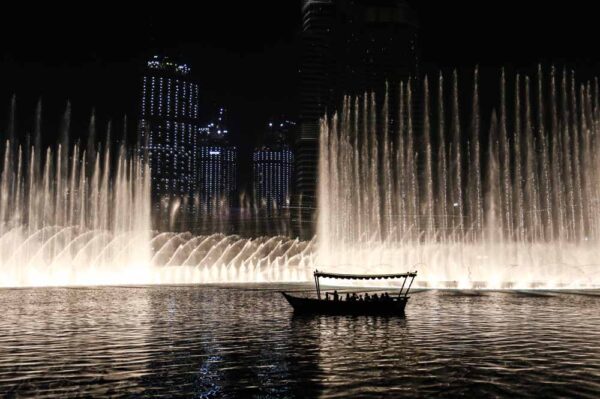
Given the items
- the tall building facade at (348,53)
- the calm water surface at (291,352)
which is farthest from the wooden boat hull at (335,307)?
the tall building facade at (348,53)

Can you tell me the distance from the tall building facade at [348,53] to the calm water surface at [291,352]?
502 ft

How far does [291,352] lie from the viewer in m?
19.1

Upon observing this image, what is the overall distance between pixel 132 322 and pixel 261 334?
6.61 meters

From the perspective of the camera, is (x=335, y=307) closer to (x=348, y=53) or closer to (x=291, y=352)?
(x=291, y=352)

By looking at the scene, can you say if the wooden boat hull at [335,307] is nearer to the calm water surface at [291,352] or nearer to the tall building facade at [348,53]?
the calm water surface at [291,352]

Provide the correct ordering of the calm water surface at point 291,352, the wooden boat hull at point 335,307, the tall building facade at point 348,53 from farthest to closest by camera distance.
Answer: the tall building facade at point 348,53 → the wooden boat hull at point 335,307 → the calm water surface at point 291,352

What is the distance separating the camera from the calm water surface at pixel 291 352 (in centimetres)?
1424

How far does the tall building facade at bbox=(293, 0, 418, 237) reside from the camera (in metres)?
181

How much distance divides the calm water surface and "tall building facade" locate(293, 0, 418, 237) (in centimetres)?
15303

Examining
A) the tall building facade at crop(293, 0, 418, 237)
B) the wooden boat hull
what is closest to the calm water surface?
the wooden boat hull

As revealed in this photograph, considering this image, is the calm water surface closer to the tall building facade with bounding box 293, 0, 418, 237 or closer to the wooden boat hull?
the wooden boat hull

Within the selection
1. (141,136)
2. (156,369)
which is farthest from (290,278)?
(141,136)

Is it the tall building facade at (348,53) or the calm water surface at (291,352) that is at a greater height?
the tall building facade at (348,53)

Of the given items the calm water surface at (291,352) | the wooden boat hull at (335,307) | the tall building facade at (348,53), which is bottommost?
the calm water surface at (291,352)
